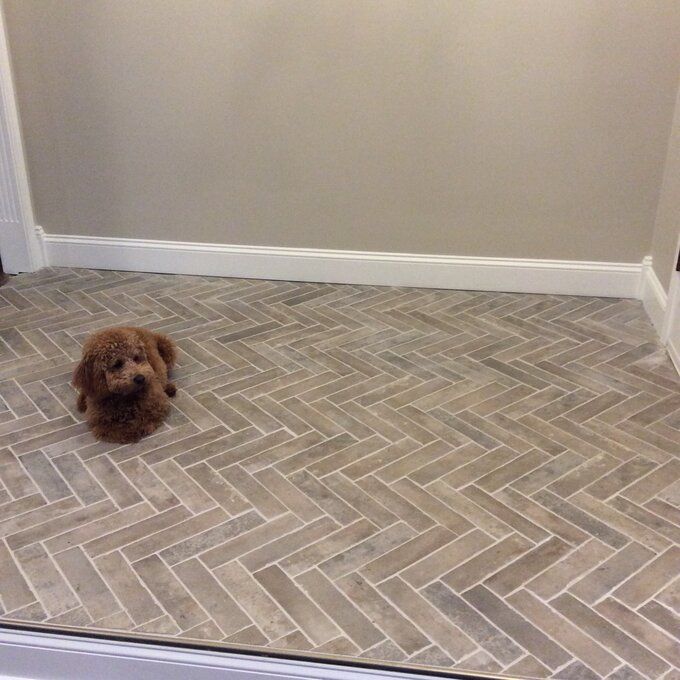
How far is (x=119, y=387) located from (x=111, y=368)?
77mm

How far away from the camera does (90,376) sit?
2584 millimetres

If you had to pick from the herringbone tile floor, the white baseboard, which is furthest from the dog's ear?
the white baseboard

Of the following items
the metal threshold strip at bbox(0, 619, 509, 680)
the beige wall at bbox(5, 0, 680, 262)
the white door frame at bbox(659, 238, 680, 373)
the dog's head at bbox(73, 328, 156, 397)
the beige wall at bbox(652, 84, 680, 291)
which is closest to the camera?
the metal threshold strip at bbox(0, 619, 509, 680)

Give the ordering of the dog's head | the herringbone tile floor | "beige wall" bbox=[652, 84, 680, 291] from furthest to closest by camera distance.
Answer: "beige wall" bbox=[652, 84, 680, 291] < the dog's head < the herringbone tile floor

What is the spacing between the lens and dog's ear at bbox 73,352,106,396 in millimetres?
2572

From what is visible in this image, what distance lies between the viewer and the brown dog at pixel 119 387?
257 centimetres

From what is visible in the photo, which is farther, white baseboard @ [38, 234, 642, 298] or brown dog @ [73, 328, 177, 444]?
white baseboard @ [38, 234, 642, 298]

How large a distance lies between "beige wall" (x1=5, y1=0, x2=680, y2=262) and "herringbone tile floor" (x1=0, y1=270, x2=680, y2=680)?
0.62 m

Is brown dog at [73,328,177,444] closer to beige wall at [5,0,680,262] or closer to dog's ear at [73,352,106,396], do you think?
Result: dog's ear at [73,352,106,396]

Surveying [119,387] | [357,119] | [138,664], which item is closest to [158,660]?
[138,664]

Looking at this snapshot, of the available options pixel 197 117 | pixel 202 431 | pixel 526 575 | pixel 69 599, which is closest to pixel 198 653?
pixel 69 599

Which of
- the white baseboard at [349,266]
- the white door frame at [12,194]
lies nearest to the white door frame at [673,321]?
the white baseboard at [349,266]

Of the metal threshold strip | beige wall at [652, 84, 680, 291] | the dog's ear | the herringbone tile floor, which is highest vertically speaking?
beige wall at [652, 84, 680, 291]

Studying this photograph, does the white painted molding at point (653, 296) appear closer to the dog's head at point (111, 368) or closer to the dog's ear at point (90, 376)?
the dog's head at point (111, 368)
